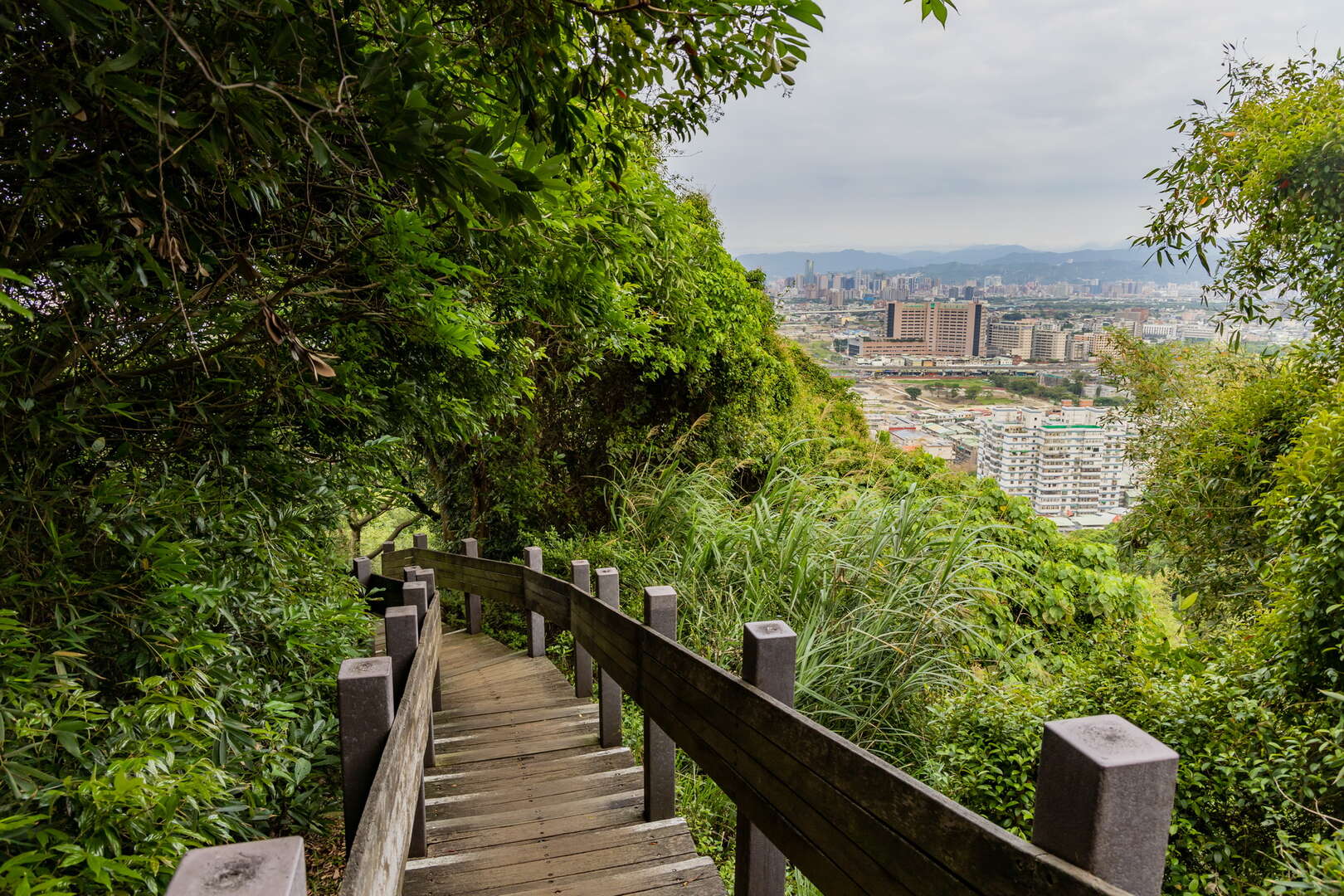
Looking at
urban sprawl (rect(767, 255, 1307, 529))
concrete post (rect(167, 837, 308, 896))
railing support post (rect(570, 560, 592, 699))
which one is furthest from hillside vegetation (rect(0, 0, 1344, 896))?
urban sprawl (rect(767, 255, 1307, 529))

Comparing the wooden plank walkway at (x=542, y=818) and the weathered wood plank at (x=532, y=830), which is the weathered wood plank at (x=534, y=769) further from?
the weathered wood plank at (x=532, y=830)

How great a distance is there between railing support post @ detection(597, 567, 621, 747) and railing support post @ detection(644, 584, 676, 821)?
2.20 ft

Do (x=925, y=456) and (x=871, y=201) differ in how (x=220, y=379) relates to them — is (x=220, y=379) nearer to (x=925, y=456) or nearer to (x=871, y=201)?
(x=925, y=456)

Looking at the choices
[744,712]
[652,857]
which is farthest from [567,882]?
[744,712]

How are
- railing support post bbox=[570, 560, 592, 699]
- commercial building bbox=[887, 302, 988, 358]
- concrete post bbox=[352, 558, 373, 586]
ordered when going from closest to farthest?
railing support post bbox=[570, 560, 592, 699] < concrete post bbox=[352, 558, 373, 586] < commercial building bbox=[887, 302, 988, 358]

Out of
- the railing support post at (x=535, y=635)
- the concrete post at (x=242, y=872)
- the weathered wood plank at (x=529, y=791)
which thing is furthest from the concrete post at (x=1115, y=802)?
the railing support post at (x=535, y=635)

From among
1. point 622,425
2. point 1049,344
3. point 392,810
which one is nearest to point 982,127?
point 1049,344

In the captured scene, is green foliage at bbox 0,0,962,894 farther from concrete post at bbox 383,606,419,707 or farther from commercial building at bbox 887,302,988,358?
commercial building at bbox 887,302,988,358

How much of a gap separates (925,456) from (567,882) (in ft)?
27.2

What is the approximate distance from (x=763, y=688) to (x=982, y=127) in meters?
70.2

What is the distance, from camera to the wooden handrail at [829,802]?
38.3 inches

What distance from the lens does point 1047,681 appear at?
434 cm

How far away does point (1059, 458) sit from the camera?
38.1 ft

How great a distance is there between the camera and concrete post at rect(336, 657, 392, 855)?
65.7 inches
